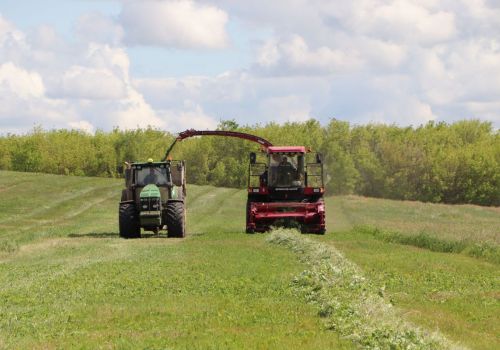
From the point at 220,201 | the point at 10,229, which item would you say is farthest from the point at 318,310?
the point at 220,201

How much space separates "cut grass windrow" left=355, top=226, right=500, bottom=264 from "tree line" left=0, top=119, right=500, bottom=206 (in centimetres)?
8217

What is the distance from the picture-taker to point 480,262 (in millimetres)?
28297

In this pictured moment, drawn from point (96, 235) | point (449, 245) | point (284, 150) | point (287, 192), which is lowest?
point (96, 235)

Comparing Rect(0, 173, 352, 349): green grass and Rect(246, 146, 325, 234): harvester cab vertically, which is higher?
Rect(246, 146, 325, 234): harvester cab

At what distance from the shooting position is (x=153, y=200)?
121ft

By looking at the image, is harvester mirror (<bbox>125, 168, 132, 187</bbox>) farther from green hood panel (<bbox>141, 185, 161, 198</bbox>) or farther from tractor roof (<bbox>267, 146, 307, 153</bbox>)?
tractor roof (<bbox>267, 146, 307, 153</bbox>)

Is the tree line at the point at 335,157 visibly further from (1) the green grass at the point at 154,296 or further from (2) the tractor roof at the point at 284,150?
(1) the green grass at the point at 154,296

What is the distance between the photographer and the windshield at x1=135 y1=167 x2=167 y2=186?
3859cm

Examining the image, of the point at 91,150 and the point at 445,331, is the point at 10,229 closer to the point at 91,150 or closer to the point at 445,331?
the point at 445,331

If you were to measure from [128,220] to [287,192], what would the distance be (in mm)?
6750

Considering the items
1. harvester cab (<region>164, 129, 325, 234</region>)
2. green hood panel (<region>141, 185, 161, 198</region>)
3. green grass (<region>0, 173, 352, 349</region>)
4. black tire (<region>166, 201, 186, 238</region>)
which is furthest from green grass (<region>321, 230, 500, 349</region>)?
green hood panel (<region>141, 185, 161, 198</region>)

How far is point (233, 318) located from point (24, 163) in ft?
375

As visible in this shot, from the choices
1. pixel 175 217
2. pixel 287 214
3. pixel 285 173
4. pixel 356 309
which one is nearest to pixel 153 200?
pixel 175 217

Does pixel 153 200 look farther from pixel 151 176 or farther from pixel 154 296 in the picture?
pixel 154 296
